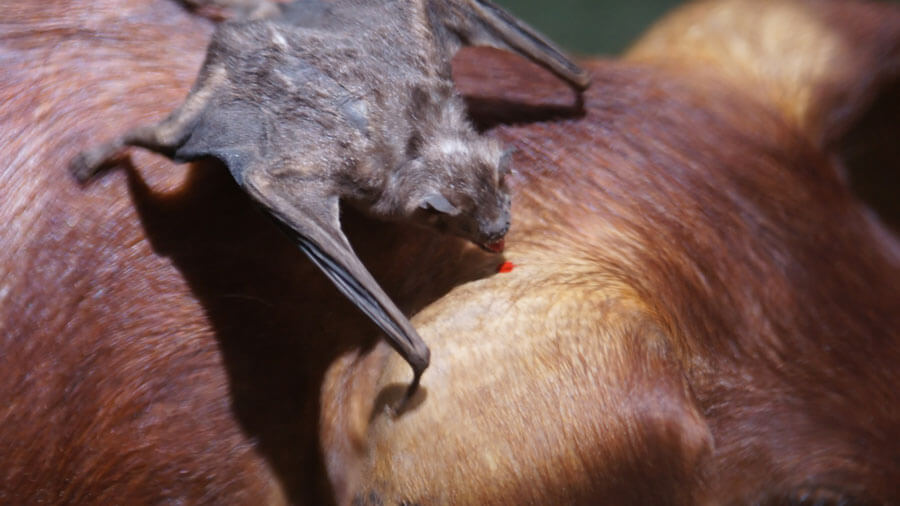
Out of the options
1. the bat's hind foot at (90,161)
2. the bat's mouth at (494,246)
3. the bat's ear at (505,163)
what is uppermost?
the bat's ear at (505,163)

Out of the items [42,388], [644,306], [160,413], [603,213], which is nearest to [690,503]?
[644,306]

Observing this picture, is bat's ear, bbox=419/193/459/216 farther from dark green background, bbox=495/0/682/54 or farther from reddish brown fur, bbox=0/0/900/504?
dark green background, bbox=495/0/682/54

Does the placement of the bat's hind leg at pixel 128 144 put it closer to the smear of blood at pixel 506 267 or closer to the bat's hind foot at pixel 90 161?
the bat's hind foot at pixel 90 161

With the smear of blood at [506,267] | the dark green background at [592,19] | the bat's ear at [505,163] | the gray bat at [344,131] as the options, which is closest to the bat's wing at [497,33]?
the gray bat at [344,131]

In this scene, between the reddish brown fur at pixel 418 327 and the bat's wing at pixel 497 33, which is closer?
the reddish brown fur at pixel 418 327

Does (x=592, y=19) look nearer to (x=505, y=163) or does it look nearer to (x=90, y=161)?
(x=505, y=163)

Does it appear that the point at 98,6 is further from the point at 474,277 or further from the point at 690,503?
the point at 690,503

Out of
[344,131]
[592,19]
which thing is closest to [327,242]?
[344,131]
